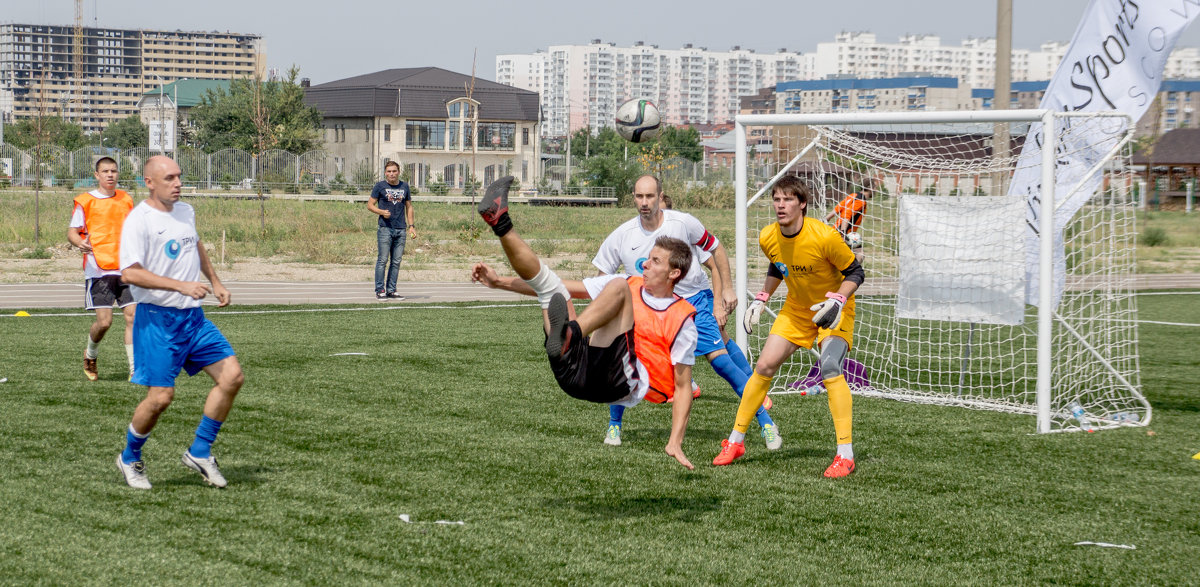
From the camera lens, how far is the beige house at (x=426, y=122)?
7375 cm

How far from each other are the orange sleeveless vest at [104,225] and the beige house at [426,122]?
62245 mm

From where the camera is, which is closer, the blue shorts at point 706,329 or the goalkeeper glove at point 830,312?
the goalkeeper glove at point 830,312

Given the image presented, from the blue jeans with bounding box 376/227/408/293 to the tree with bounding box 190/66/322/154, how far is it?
32.8 meters

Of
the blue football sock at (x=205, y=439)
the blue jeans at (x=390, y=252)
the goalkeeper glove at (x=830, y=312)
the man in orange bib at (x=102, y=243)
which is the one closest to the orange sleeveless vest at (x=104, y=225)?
Answer: the man in orange bib at (x=102, y=243)

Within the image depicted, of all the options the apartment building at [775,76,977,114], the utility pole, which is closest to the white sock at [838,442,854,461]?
the utility pole

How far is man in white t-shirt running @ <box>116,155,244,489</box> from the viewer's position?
242 inches

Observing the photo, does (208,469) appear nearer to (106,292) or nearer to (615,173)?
(106,292)

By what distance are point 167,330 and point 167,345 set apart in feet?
0.27

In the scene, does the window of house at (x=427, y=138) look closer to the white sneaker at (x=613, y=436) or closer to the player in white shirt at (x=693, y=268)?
the player in white shirt at (x=693, y=268)

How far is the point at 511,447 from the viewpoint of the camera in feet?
25.3

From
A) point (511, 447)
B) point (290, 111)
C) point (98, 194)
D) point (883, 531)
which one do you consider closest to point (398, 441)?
point (511, 447)

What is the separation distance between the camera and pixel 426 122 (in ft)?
244

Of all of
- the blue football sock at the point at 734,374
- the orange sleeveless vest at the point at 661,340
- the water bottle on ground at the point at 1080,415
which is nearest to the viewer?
the orange sleeveless vest at the point at 661,340

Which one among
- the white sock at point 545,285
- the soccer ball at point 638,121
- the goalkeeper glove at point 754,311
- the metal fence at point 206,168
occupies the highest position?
the metal fence at point 206,168
